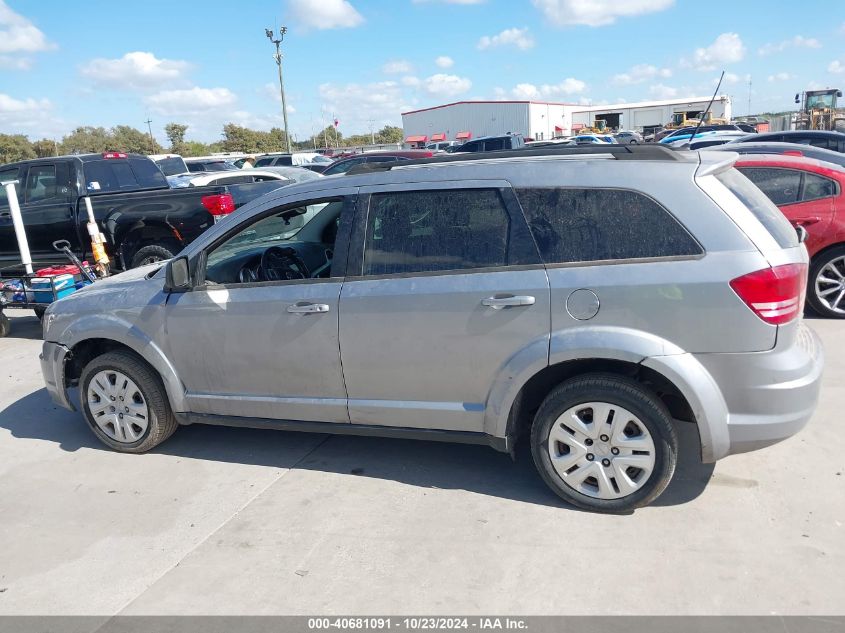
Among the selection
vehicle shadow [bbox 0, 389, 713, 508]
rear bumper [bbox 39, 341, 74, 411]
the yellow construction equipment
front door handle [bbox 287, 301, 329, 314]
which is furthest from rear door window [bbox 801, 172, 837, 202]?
the yellow construction equipment

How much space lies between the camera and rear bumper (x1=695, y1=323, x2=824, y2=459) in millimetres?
3219

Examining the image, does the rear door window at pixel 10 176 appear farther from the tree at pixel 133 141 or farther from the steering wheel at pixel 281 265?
the tree at pixel 133 141

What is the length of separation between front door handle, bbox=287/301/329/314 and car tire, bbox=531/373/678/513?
1350 millimetres

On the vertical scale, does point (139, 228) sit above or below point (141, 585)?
above

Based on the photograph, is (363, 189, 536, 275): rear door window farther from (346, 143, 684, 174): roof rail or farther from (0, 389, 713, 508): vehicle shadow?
(0, 389, 713, 508): vehicle shadow

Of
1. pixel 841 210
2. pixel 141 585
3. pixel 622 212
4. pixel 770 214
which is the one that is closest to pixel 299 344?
pixel 141 585

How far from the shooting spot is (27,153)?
56531 mm

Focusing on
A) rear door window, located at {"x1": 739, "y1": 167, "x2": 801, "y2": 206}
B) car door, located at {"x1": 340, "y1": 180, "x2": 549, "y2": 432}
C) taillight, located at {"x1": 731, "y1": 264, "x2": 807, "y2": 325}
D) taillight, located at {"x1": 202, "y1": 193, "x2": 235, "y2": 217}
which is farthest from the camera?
taillight, located at {"x1": 202, "y1": 193, "x2": 235, "y2": 217}

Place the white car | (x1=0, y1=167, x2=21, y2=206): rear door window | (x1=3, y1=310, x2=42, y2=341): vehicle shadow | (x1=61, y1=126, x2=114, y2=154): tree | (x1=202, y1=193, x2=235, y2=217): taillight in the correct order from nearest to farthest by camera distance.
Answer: (x1=202, y1=193, x2=235, y2=217): taillight, (x1=3, y1=310, x2=42, y2=341): vehicle shadow, (x1=0, y1=167, x2=21, y2=206): rear door window, the white car, (x1=61, y1=126, x2=114, y2=154): tree

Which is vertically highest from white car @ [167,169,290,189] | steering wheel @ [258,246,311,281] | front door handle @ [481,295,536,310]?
white car @ [167,169,290,189]

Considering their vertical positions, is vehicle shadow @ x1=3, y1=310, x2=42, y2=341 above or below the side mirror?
below
